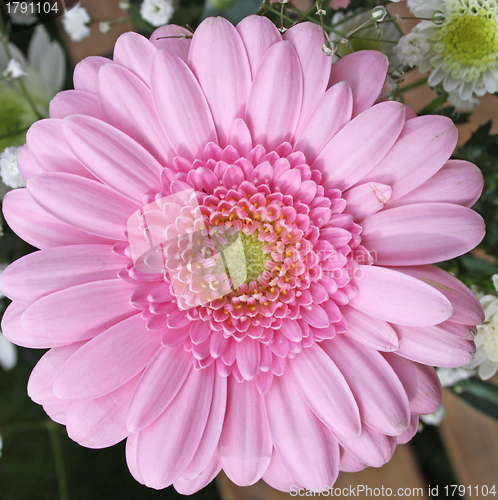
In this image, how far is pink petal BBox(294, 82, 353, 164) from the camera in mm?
416

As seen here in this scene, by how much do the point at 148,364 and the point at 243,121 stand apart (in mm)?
271

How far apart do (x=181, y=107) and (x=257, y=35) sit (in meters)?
0.11

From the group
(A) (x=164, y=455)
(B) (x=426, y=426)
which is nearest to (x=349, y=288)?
(A) (x=164, y=455)

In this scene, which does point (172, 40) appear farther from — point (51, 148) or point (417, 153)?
point (417, 153)

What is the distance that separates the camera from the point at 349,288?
46 centimetres

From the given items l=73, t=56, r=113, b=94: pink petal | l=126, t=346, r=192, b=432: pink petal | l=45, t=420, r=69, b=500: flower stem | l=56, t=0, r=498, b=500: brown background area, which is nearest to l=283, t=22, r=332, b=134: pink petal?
l=73, t=56, r=113, b=94: pink petal

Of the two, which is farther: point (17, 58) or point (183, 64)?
point (17, 58)

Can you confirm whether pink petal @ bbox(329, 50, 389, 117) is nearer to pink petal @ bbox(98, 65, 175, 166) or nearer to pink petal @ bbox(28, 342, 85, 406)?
pink petal @ bbox(98, 65, 175, 166)

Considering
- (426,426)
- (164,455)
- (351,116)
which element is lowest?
(426,426)

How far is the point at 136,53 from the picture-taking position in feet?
1.42

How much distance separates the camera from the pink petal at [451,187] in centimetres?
44

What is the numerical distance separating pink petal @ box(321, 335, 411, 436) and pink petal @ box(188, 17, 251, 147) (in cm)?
27

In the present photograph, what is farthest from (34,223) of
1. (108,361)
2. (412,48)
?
(412,48)

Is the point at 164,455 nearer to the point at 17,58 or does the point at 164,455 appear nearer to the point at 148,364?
the point at 148,364
